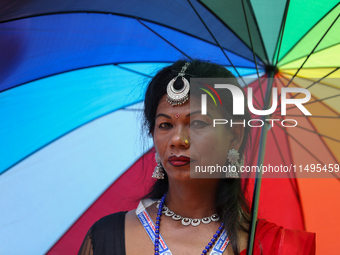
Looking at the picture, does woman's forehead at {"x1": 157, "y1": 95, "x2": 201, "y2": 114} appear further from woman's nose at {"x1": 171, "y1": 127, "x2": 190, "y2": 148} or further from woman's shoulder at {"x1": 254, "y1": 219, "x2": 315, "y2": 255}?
woman's shoulder at {"x1": 254, "y1": 219, "x2": 315, "y2": 255}

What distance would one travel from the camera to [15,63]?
232cm

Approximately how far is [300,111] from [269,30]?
0.75 meters

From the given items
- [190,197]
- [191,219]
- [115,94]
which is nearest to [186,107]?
[190,197]

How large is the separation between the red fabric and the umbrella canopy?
2.32 feet

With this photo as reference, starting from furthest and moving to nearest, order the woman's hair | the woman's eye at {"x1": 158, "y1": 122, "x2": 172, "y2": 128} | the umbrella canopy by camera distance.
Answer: the umbrella canopy → the woman's hair → the woman's eye at {"x1": 158, "y1": 122, "x2": 172, "y2": 128}

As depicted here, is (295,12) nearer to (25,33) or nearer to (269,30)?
(269,30)

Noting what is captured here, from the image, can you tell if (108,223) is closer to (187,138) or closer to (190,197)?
(190,197)

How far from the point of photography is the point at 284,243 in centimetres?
204

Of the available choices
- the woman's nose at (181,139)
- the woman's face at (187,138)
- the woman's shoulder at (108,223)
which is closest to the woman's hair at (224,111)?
the woman's face at (187,138)

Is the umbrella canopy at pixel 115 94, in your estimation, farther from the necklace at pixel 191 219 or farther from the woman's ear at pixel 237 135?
the necklace at pixel 191 219

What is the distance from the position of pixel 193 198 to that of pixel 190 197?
0.07 ft

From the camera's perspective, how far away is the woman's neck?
2.17m

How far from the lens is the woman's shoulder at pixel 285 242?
202 centimetres

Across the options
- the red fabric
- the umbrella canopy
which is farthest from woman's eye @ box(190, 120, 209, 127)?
the red fabric
